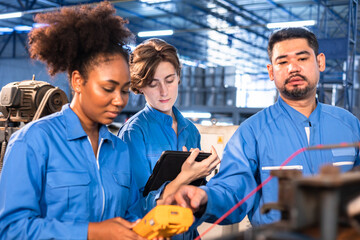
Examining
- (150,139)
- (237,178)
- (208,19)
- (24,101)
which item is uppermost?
(208,19)

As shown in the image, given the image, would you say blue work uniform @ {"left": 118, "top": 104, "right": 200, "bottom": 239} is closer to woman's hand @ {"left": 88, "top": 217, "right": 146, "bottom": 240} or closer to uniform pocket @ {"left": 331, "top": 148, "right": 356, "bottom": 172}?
woman's hand @ {"left": 88, "top": 217, "right": 146, "bottom": 240}

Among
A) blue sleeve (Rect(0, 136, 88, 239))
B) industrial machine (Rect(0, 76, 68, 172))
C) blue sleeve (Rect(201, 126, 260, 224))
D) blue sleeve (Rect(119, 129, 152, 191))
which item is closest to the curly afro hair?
blue sleeve (Rect(0, 136, 88, 239))

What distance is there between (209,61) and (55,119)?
1662 centimetres

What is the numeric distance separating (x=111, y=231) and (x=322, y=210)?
774 mm

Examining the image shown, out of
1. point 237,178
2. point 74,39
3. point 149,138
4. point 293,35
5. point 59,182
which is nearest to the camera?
point 59,182

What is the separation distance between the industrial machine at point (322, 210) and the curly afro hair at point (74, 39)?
93cm

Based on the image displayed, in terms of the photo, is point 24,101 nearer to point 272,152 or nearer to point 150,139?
point 150,139

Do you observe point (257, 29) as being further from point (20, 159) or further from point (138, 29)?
point (20, 159)

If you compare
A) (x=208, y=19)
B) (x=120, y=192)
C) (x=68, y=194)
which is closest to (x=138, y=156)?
(x=120, y=192)

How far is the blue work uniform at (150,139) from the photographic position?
5.61 ft

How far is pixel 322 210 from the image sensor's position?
531mm

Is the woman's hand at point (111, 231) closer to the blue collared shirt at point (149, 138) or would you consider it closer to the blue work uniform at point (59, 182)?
the blue work uniform at point (59, 182)

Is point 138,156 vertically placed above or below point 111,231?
above

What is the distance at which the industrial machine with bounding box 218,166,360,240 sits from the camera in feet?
1.71
